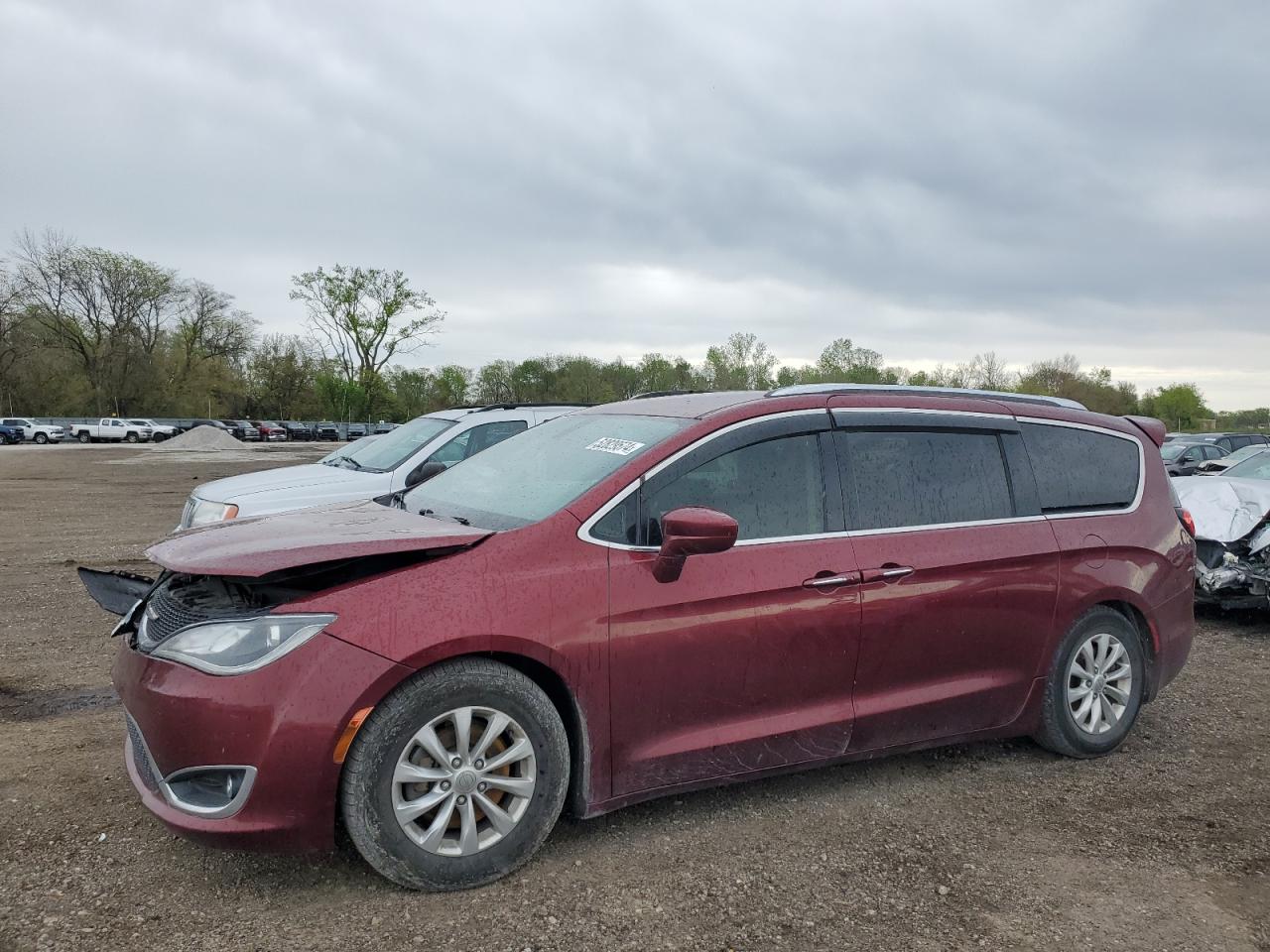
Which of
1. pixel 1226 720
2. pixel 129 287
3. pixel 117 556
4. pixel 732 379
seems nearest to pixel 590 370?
pixel 732 379

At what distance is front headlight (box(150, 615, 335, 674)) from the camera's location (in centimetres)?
292

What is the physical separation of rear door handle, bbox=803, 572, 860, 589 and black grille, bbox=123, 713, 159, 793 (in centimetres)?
242

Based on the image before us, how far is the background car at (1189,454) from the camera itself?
74.0 ft

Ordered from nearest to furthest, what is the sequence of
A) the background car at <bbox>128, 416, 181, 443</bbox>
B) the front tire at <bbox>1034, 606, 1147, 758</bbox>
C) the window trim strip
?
the window trim strip, the front tire at <bbox>1034, 606, 1147, 758</bbox>, the background car at <bbox>128, 416, 181, 443</bbox>

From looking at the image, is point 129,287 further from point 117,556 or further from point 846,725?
point 846,725

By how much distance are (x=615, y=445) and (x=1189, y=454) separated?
2403cm

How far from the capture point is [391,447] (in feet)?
30.0

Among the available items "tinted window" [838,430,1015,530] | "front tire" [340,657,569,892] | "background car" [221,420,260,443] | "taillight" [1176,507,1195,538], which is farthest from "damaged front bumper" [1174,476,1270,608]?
"background car" [221,420,260,443]

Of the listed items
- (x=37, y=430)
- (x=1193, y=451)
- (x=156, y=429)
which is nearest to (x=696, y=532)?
(x=1193, y=451)

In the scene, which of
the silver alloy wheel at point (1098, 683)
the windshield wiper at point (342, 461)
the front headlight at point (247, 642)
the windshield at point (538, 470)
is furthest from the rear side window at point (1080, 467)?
the windshield wiper at point (342, 461)

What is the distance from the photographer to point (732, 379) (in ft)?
249

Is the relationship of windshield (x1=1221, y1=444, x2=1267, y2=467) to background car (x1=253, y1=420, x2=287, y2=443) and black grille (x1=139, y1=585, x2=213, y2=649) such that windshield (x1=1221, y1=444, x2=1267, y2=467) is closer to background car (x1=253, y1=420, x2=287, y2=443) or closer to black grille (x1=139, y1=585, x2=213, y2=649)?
black grille (x1=139, y1=585, x2=213, y2=649)

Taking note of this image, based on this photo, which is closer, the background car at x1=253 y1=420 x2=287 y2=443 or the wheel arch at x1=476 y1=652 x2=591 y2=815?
the wheel arch at x1=476 y1=652 x2=591 y2=815

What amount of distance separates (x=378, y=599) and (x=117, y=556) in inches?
365
